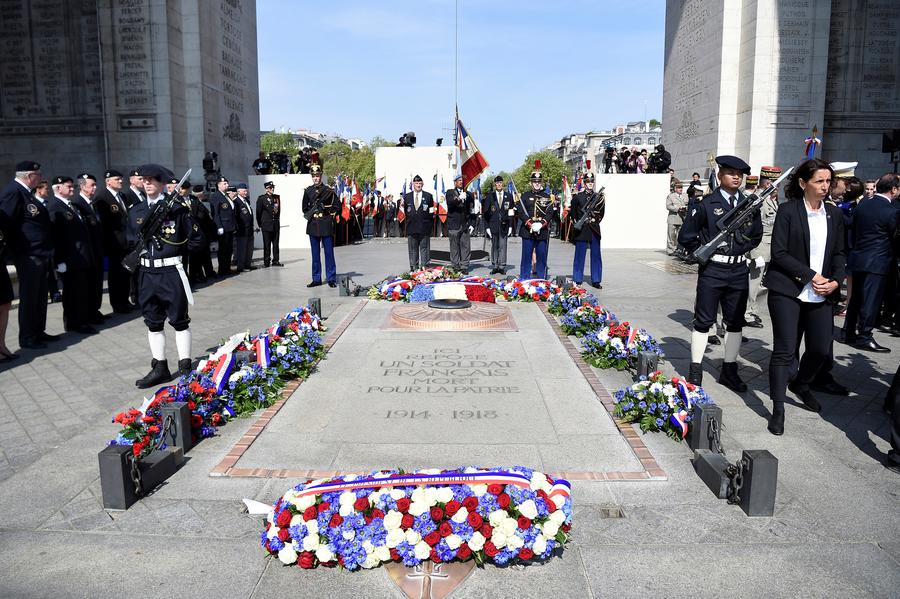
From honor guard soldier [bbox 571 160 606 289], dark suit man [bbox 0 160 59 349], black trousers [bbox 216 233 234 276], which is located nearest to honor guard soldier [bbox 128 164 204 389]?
dark suit man [bbox 0 160 59 349]

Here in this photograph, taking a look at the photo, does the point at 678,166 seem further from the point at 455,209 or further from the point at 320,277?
the point at 320,277

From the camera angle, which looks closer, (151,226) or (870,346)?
(151,226)

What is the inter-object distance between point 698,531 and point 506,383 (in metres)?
2.75

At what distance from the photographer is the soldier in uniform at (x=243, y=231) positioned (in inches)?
566

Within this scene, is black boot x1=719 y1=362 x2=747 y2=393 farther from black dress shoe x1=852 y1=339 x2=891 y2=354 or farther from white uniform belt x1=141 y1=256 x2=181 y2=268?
white uniform belt x1=141 y1=256 x2=181 y2=268

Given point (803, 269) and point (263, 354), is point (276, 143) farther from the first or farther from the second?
point (803, 269)

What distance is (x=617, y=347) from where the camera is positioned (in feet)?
21.7

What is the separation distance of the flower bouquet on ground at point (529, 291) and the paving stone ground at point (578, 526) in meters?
4.66

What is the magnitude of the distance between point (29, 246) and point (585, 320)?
669cm

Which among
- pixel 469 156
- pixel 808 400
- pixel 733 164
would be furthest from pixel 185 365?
pixel 469 156

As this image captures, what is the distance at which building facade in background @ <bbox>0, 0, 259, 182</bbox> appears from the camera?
57.4 feet

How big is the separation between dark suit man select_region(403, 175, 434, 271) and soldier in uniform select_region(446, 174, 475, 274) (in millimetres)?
472

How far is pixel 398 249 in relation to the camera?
20.5 metres

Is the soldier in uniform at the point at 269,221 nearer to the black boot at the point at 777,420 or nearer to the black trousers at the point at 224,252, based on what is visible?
the black trousers at the point at 224,252
